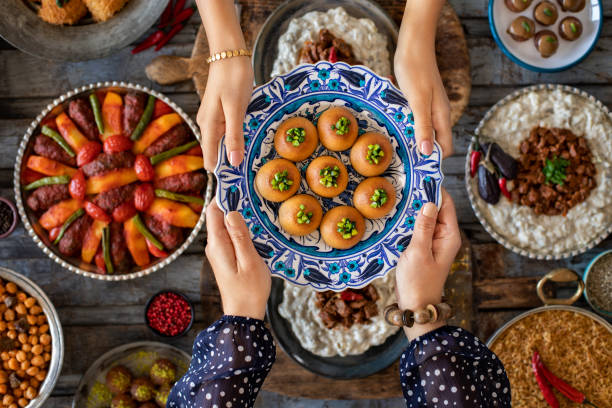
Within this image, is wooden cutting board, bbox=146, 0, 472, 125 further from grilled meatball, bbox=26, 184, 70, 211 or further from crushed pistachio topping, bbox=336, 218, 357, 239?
crushed pistachio topping, bbox=336, 218, 357, 239

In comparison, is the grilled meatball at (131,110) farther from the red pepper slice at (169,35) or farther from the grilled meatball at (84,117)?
the red pepper slice at (169,35)

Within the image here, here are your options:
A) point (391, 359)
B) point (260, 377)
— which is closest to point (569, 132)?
point (391, 359)

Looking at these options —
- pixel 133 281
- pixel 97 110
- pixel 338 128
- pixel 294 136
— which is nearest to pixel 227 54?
pixel 294 136

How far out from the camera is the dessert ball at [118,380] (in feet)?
9.35

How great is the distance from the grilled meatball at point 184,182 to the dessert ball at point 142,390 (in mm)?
1139

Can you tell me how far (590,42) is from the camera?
9.48 feet

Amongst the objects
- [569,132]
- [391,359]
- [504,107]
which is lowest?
[391,359]

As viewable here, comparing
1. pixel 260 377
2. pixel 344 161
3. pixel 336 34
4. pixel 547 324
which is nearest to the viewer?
pixel 260 377

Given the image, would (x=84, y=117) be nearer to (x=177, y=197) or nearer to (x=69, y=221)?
(x=69, y=221)

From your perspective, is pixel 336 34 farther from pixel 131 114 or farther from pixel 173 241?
pixel 173 241

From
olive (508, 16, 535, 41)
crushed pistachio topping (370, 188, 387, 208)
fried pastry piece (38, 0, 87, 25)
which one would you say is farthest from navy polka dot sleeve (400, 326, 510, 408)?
fried pastry piece (38, 0, 87, 25)

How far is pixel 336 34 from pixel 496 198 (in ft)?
4.29

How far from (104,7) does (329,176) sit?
5.50ft

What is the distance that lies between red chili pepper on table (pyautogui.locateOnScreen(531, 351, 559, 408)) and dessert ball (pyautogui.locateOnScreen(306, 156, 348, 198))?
161 centimetres
